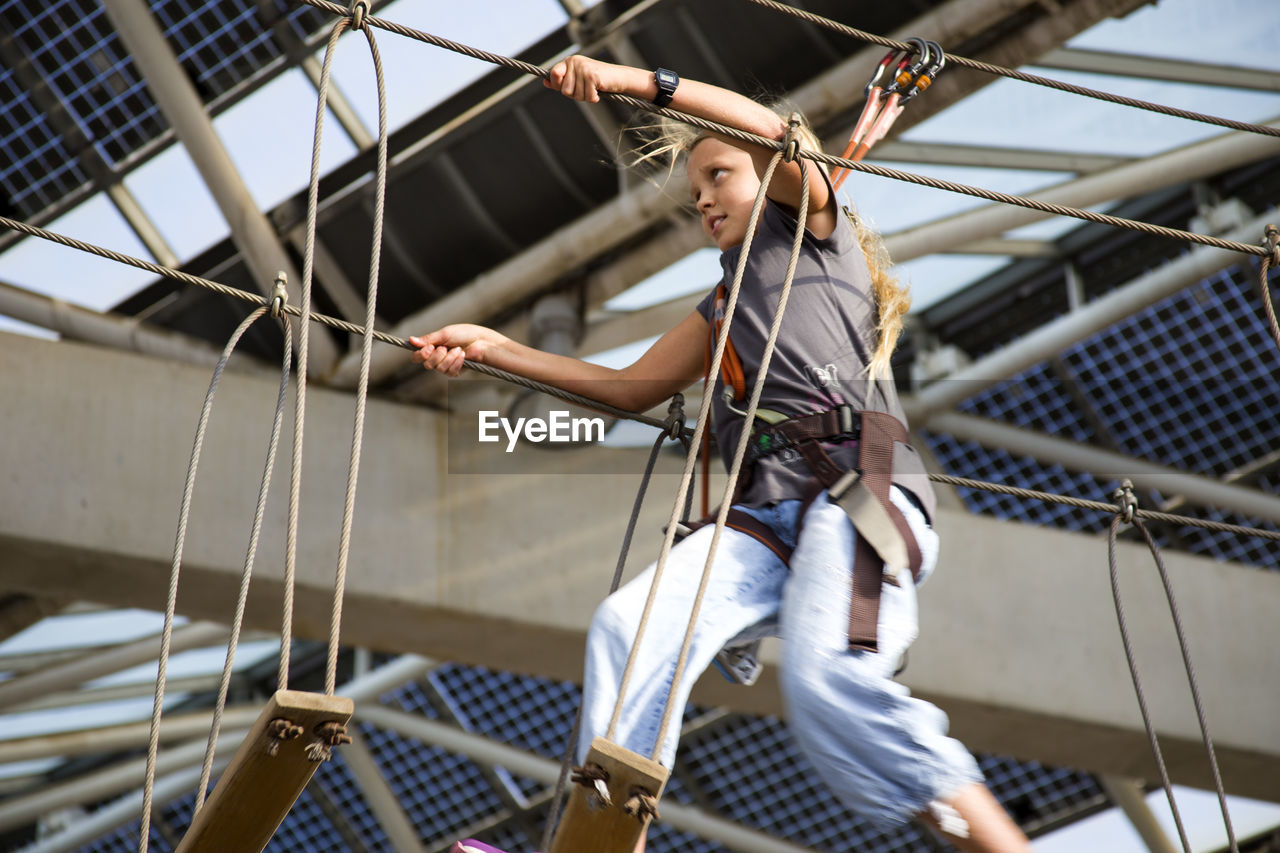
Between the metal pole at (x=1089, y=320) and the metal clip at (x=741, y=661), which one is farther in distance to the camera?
the metal pole at (x=1089, y=320)

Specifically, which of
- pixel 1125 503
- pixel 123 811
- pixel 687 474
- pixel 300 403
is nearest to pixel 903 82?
pixel 1125 503

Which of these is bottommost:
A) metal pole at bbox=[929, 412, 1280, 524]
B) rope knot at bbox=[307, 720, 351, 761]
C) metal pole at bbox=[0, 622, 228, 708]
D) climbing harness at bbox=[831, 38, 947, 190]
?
rope knot at bbox=[307, 720, 351, 761]

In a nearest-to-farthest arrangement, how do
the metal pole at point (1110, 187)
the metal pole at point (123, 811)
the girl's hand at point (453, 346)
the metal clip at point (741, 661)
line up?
1. the metal clip at point (741, 661)
2. the girl's hand at point (453, 346)
3. the metal pole at point (1110, 187)
4. the metal pole at point (123, 811)

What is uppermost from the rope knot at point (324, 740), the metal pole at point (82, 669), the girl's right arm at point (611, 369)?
the metal pole at point (82, 669)

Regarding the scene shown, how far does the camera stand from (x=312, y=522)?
16.8 ft

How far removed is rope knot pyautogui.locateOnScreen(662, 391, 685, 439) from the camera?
2.93 m

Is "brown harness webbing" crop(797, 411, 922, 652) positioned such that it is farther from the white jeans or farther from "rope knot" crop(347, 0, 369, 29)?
"rope knot" crop(347, 0, 369, 29)

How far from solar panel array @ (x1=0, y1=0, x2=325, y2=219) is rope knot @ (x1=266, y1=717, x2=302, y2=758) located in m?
3.88

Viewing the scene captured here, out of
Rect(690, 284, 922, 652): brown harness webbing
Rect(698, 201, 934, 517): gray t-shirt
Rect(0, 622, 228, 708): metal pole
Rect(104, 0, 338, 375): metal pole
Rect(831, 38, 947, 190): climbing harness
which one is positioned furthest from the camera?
Rect(0, 622, 228, 708): metal pole

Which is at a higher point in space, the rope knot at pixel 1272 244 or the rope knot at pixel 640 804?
the rope knot at pixel 1272 244

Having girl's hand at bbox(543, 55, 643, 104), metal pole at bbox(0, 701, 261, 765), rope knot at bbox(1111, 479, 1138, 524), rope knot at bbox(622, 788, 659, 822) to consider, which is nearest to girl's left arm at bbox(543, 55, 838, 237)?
girl's hand at bbox(543, 55, 643, 104)

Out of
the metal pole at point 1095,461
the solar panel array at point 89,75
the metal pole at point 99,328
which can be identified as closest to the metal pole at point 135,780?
the metal pole at point 99,328

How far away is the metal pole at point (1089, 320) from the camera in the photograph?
6086 millimetres

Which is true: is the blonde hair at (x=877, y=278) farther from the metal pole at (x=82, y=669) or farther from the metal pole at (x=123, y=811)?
the metal pole at (x=123, y=811)
